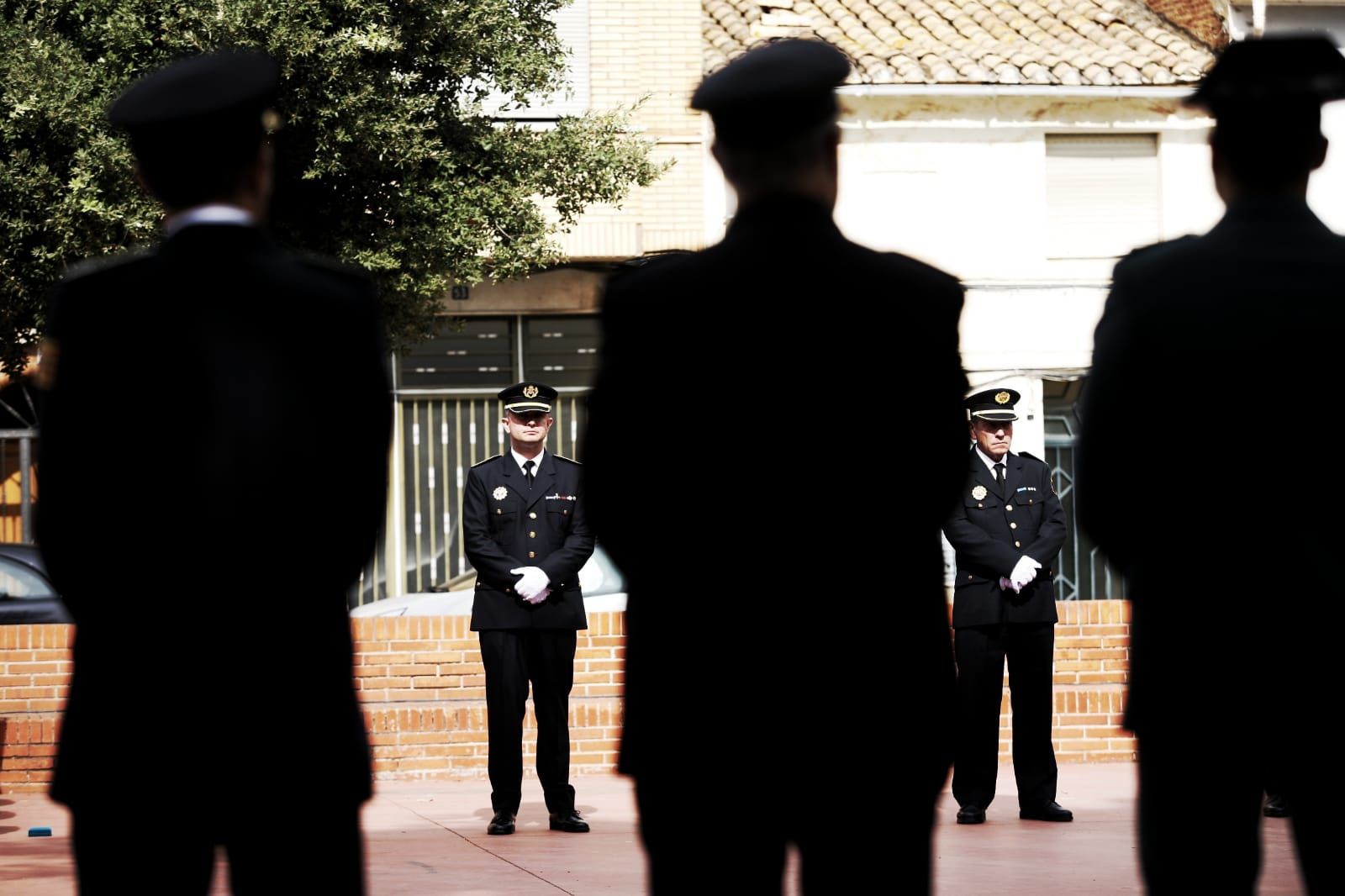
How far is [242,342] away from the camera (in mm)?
3217

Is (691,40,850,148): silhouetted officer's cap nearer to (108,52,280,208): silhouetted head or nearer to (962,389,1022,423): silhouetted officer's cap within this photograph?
(108,52,280,208): silhouetted head

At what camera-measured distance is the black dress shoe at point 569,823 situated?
32.5ft

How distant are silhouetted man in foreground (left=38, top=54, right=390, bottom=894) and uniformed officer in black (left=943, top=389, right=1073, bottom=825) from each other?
7.33 metres

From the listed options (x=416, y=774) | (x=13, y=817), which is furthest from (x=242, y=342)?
(x=416, y=774)

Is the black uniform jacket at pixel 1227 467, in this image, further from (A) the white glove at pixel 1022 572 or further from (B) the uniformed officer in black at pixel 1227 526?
(A) the white glove at pixel 1022 572

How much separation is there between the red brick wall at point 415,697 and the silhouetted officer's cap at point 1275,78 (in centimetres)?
938

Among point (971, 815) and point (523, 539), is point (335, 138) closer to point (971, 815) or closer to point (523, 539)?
point (523, 539)

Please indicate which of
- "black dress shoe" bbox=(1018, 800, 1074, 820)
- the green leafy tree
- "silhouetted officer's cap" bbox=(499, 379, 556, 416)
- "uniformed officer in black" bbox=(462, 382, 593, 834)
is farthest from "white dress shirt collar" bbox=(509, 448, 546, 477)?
the green leafy tree

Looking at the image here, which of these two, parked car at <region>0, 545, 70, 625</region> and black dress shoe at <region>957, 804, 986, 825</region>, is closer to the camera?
black dress shoe at <region>957, 804, 986, 825</region>

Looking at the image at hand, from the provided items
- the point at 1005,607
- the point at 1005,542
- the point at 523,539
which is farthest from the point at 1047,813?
the point at 523,539

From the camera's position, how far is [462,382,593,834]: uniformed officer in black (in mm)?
10055

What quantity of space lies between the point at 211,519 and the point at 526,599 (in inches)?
280

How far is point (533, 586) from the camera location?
1020cm

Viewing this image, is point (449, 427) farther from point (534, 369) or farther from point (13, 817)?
point (13, 817)
